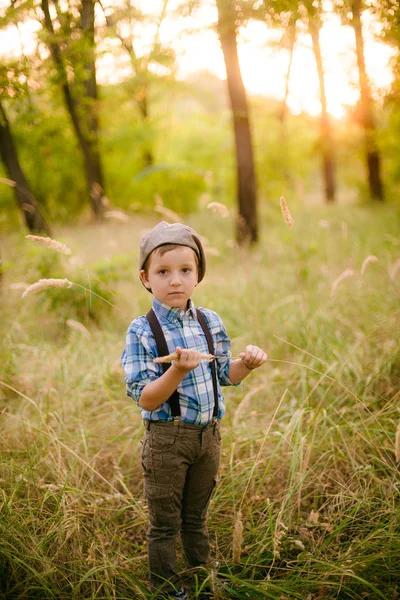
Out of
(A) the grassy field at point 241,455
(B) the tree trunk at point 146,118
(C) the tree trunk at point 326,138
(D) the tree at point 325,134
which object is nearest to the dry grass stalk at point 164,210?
(A) the grassy field at point 241,455

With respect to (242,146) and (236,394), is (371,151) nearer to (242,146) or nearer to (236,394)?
(242,146)

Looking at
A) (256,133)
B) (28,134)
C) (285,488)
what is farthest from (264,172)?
(285,488)

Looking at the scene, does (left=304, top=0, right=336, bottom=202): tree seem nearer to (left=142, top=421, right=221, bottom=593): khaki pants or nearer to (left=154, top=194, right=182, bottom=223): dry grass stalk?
(left=154, top=194, right=182, bottom=223): dry grass stalk

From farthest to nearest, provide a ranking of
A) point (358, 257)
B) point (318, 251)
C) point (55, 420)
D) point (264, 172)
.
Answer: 1. point (264, 172)
2. point (318, 251)
3. point (358, 257)
4. point (55, 420)

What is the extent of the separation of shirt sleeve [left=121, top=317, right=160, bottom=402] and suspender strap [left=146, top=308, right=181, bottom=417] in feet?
0.11

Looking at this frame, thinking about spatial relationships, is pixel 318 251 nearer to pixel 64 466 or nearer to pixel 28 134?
pixel 64 466

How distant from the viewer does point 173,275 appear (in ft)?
5.55

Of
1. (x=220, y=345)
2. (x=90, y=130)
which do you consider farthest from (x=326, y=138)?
(x=220, y=345)

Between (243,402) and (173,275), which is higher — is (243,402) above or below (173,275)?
below

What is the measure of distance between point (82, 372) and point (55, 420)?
28.3 inches

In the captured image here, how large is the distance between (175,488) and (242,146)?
6.70m

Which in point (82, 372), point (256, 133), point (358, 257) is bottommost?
point (82, 372)

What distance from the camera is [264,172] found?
13.7m

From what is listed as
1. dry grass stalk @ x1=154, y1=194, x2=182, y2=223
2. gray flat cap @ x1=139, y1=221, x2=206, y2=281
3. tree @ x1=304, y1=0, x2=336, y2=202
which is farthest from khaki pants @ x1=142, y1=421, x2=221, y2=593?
tree @ x1=304, y1=0, x2=336, y2=202
